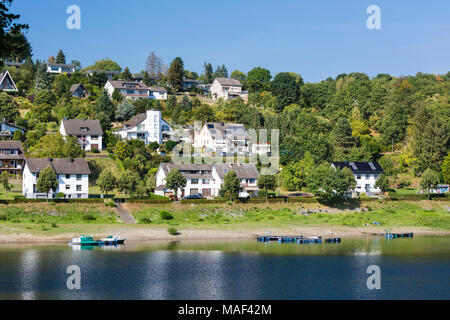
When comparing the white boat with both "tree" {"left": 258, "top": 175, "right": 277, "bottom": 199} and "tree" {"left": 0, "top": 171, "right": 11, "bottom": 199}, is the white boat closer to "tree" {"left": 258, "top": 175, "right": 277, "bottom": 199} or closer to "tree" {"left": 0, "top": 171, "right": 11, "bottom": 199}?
"tree" {"left": 0, "top": 171, "right": 11, "bottom": 199}

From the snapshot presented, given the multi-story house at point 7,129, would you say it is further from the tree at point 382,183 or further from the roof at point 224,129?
the tree at point 382,183

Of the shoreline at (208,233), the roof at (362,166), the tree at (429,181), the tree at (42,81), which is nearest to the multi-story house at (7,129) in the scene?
the tree at (42,81)

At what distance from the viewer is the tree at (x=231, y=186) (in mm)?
87938

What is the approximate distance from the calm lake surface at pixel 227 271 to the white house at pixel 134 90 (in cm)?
8565

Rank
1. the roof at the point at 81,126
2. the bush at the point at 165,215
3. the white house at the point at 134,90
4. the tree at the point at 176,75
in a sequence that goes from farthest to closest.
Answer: the tree at the point at 176,75
the white house at the point at 134,90
the roof at the point at 81,126
the bush at the point at 165,215

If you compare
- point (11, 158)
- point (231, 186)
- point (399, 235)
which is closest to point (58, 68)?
point (11, 158)

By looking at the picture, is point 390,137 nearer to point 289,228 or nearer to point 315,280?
point 289,228

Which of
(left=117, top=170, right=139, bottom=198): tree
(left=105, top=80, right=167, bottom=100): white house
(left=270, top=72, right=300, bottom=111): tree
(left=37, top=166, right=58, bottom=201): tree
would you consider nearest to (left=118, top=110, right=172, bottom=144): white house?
(left=105, top=80, right=167, bottom=100): white house

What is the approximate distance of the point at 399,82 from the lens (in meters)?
158

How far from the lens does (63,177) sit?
87.7 meters

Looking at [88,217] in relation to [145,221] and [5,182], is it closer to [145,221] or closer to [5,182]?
[145,221]

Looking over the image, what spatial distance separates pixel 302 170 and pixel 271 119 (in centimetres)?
2882

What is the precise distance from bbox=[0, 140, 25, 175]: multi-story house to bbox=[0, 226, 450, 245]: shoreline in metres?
31.3

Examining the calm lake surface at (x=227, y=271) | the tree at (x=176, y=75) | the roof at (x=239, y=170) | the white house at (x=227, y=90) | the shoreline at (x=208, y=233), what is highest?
the tree at (x=176, y=75)
